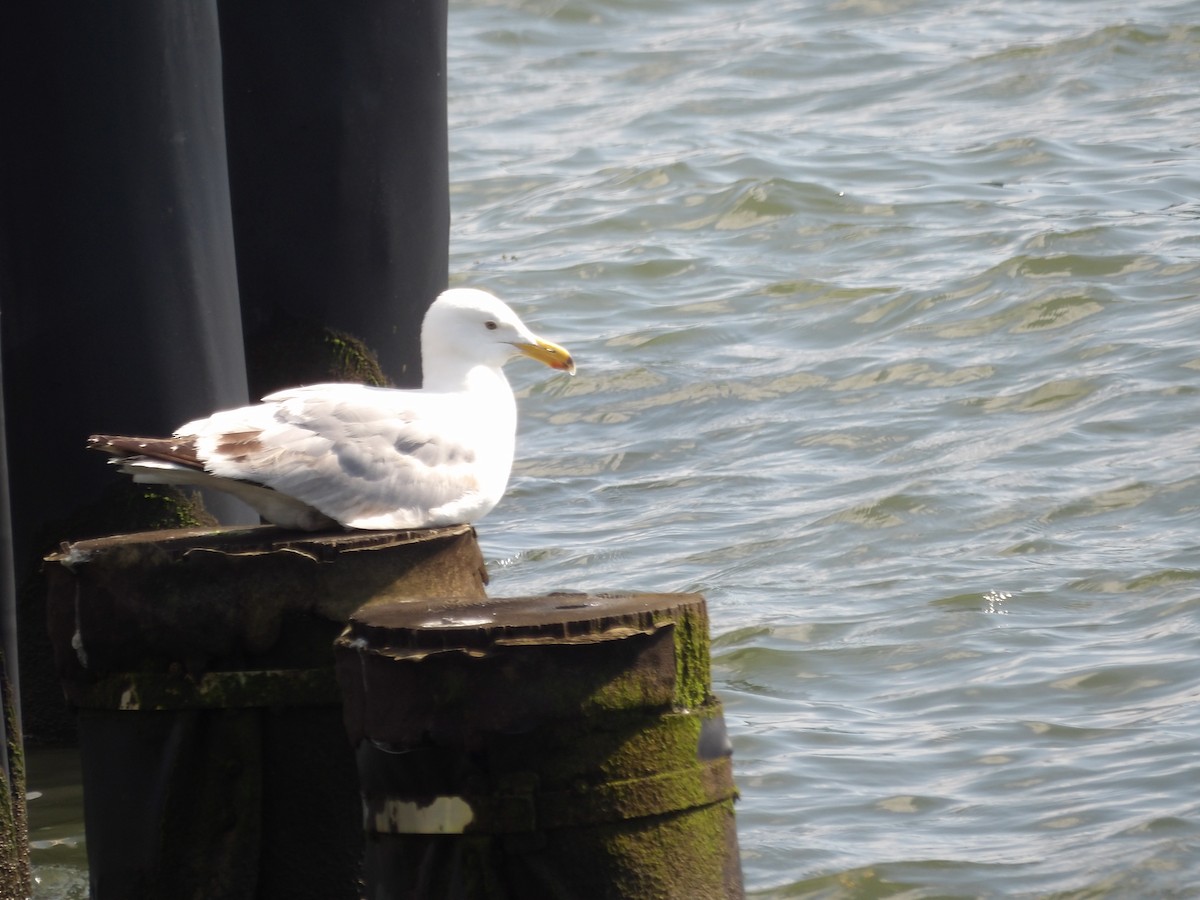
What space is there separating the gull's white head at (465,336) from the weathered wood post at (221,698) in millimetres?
1252

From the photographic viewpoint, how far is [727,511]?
26.1 feet

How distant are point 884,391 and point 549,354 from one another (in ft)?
14.0

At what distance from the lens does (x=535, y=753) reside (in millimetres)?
3258

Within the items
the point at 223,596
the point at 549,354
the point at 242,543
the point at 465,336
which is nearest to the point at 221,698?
the point at 223,596

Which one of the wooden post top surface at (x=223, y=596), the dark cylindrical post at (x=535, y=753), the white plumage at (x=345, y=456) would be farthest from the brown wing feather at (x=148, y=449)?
the dark cylindrical post at (x=535, y=753)

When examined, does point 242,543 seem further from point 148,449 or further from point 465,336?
point 465,336

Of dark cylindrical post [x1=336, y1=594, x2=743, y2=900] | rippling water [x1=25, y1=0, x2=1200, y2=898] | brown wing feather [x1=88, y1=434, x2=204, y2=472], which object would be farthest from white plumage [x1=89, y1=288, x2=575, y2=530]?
rippling water [x1=25, y1=0, x2=1200, y2=898]

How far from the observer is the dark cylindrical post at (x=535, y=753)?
324 cm

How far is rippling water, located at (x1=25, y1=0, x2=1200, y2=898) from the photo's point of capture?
5375mm

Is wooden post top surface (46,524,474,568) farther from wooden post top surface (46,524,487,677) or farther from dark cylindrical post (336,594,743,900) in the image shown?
dark cylindrical post (336,594,743,900)

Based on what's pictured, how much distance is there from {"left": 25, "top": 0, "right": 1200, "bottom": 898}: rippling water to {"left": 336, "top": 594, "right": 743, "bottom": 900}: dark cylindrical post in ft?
5.04

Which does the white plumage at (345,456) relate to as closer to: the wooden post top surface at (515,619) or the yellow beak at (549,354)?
the yellow beak at (549,354)

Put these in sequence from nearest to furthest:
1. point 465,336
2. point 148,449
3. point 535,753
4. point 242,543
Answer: point 535,753 → point 242,543 → point 148,449 → point 465,336

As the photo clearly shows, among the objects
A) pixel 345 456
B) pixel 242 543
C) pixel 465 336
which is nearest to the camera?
pixel 242 543
